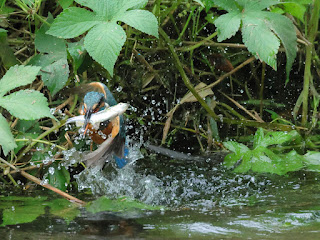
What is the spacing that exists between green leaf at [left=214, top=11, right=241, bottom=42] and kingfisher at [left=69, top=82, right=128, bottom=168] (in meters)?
0.67

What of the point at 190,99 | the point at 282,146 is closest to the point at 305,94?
the point at 282,146

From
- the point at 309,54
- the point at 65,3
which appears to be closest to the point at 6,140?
the point at 65,3

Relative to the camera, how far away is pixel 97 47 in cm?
239

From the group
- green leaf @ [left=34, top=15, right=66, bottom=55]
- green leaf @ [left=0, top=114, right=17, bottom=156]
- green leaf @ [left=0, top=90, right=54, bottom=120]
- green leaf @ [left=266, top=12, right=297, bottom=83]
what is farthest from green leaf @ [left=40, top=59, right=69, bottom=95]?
green leaf @ [left=266, top=12, right=297, bottom=83]

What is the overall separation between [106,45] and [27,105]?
0.47 meters

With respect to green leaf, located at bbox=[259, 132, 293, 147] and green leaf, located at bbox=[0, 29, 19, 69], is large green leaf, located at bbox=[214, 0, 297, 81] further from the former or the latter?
green leaf, located at bbox=[0, 29, 19, 69]

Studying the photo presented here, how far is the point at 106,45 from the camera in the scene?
2.39m

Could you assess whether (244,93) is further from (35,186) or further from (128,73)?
(35,186)

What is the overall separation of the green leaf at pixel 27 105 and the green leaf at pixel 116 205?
553mm

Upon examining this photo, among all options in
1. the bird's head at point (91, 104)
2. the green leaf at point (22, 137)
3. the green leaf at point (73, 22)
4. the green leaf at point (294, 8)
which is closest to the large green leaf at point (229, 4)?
the green leaf at point (294, 8)

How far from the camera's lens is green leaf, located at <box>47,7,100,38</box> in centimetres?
248

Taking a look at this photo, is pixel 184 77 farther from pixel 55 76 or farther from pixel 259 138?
pixel 55 76

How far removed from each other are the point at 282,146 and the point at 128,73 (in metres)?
1.20

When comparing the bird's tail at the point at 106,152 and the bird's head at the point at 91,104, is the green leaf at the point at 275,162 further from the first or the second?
the bird's head at the point at 91,104
